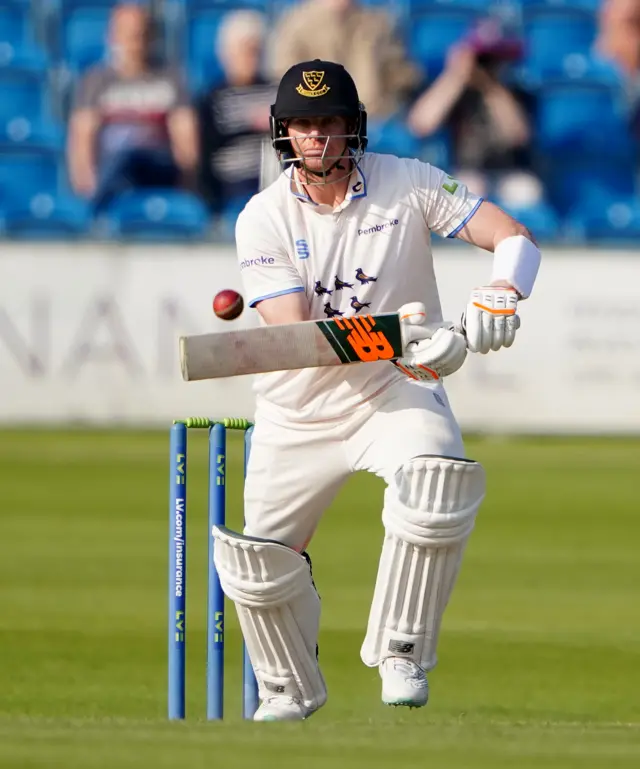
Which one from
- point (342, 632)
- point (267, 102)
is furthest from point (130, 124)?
point (342, 632)

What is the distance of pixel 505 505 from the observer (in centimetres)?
880

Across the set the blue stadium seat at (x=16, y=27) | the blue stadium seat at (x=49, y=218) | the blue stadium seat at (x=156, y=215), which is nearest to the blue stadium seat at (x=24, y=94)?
the blue stadium seat at (x=16, y=27)

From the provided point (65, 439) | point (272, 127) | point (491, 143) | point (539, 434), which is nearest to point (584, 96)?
point (491, 143)

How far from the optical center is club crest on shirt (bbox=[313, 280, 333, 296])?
13.5ft

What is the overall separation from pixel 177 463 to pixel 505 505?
15.8 ft

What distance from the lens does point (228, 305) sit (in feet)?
13.1

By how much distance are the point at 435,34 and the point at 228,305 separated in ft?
32.6

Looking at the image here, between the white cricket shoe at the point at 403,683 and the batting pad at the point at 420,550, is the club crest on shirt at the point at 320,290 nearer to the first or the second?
the batting pad at the point at 420,550

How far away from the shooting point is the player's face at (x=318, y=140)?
13.3 ft

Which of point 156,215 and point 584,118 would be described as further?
point 584,118

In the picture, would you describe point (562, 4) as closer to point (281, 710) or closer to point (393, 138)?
point (393, 138)

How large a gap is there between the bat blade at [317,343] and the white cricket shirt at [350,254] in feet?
0.70

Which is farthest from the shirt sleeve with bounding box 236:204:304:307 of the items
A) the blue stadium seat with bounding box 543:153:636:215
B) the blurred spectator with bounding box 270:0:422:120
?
the blue stadium seat with bounding box 543:153:636:215

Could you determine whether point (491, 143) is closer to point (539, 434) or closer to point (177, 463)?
point (539, 434)
